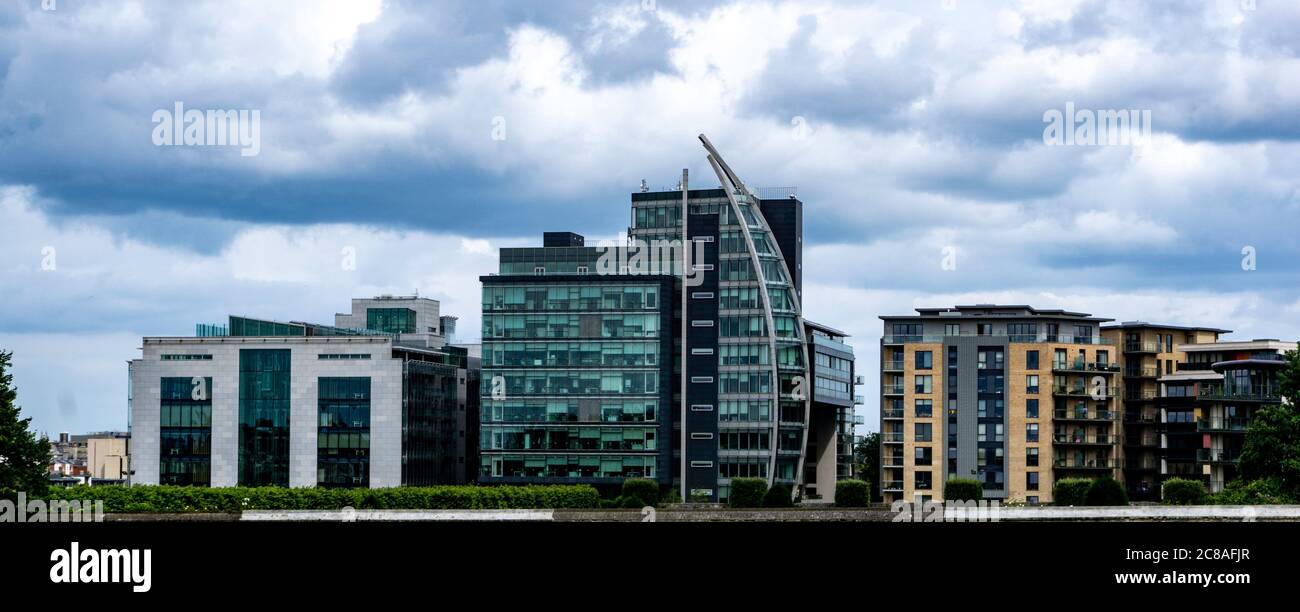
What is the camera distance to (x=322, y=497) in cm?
15162

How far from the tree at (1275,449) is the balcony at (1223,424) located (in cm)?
3927

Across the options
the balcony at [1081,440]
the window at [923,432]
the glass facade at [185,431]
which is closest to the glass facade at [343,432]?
the glass facade at [185,431]

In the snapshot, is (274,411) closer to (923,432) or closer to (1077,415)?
(923,432)

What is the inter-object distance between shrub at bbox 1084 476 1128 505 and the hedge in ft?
154

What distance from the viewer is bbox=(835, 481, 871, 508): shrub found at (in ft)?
550

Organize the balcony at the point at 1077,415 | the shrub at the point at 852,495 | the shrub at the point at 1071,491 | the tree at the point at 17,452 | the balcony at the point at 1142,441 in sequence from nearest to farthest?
the tree at the point at 17,452, the shrub at the point at 1071,491, the shrub at the point at 852,495, the balcony at the point at 1077,415, the balcony at the point at 1142,441

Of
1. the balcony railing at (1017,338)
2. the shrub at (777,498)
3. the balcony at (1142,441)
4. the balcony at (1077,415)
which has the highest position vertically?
the balcony railing at (1017,338)

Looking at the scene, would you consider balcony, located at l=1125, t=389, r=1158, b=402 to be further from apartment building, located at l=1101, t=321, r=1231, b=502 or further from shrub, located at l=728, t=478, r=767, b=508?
shrub, located at l=728, t=478, r=767, b=508

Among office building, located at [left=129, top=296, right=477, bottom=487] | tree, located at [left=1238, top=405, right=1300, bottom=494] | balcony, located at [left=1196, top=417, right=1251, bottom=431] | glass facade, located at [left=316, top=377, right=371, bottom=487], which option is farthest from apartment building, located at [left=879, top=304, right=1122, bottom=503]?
glass facade, located at [left=316, top=377, right=371, bottom=487]

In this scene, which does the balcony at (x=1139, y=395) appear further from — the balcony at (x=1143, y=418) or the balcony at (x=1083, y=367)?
the balcony at (x=1083, y=367)

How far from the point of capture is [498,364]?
18125 cm

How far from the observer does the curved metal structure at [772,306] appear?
596 ft

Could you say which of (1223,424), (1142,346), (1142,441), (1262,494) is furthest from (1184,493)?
(1142,346)
